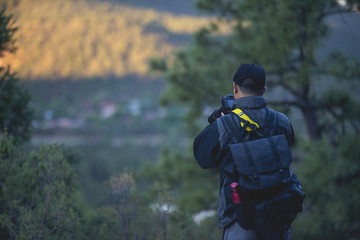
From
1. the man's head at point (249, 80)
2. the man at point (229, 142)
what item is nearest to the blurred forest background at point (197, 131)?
the man at point (229, 142)

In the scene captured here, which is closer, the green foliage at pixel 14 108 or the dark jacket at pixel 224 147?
the dark jacket at pixel 224 147

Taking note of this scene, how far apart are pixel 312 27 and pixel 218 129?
213 inches

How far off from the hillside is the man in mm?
67091

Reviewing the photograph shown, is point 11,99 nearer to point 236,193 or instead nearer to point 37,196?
point 37,196

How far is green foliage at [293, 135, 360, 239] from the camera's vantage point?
5.76 meters

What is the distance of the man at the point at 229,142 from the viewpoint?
2.05 meters

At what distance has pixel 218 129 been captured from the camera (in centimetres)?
206

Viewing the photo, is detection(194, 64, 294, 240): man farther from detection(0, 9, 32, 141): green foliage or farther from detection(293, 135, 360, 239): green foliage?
detection(293, 135, 360, 239): green foliage

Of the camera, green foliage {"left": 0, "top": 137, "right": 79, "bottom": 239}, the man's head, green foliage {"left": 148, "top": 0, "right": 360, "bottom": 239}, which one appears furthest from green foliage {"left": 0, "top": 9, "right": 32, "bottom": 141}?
green foliage {"left": 148, "top": 0, "right": 360, "bottom": 239}

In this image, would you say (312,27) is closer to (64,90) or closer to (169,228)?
(169,228)

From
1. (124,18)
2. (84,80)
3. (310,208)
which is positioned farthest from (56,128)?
(310,208)

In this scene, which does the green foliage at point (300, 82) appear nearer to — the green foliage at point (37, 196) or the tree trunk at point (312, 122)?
the tree trunk at point (312, 122)

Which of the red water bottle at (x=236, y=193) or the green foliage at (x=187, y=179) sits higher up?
the red water bottle at (x=236, y=193)

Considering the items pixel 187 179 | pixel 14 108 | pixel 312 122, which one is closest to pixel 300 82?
pixel 312 122
